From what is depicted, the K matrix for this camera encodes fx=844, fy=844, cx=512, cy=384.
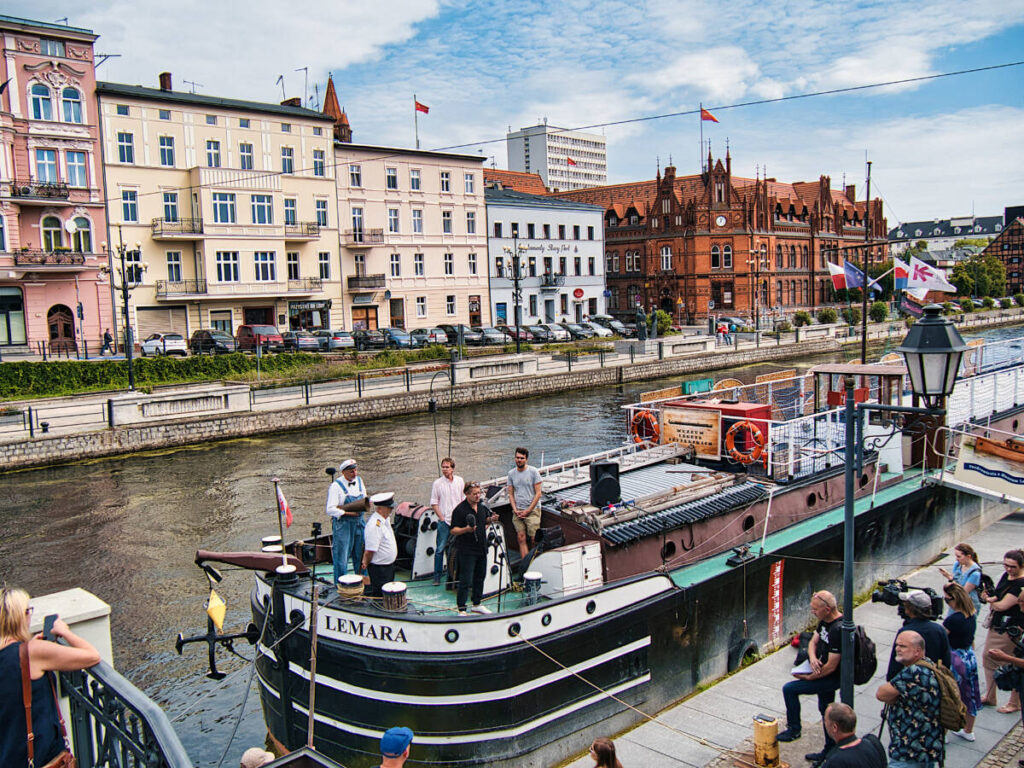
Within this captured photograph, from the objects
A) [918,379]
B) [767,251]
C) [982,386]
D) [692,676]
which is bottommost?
[692,676]

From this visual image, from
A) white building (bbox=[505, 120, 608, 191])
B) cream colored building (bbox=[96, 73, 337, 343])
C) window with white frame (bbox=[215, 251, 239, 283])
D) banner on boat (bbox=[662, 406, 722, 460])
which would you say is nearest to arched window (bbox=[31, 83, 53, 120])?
cream colored building (bbox=[96, 73, 337, 343])

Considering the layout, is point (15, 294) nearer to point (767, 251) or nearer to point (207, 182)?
point (207, 182)

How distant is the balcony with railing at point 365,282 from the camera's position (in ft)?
180

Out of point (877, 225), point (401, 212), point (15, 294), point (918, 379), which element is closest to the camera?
point (918, 379)

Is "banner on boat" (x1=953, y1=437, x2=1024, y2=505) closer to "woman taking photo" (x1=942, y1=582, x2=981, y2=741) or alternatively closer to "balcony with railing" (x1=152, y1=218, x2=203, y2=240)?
"woman taking photo" (x1=942, y1=582, x2=981, y2=741)

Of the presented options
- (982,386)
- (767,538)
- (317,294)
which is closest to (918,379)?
(767,538)

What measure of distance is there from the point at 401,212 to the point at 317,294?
909 centimetres

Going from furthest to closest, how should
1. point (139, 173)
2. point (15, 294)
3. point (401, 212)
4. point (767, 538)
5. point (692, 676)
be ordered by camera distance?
point (401, 212) < point (139, 173) < point (15, 294) < point (767, 538) < point (692, 676)

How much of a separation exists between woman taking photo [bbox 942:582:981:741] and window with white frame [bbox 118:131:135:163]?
4752 cm

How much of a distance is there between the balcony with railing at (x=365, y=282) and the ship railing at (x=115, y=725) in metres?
51.4

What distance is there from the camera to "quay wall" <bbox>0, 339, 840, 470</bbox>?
2511cm

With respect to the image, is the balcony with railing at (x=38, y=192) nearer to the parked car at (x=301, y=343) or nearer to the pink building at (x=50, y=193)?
the pink building at (x=50, y=193)

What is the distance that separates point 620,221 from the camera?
80.9 metres

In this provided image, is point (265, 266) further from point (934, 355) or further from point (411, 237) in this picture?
point (934, 355)
